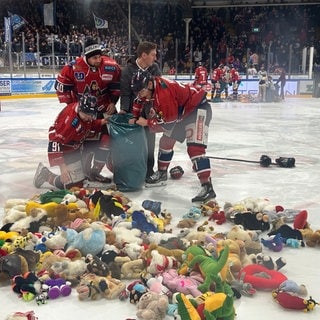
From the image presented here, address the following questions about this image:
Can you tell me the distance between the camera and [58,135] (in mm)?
4133

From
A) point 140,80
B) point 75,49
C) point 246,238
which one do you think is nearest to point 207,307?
point 246,238

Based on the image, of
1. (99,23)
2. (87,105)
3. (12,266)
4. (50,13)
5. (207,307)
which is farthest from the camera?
(99,23)

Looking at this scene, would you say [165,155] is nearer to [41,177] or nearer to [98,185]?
[98,185]

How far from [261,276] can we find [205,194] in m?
1.56

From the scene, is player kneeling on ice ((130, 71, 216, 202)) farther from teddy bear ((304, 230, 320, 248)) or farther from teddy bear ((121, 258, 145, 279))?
teddy bear ((121, 258, 145, 279))

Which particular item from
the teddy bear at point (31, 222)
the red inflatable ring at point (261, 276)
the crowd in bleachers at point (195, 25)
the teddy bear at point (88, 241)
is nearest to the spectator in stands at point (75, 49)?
the crowd in bleachers at point (195, 25)

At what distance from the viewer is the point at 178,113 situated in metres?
4.04

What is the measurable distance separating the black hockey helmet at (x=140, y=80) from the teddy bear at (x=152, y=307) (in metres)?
1.99

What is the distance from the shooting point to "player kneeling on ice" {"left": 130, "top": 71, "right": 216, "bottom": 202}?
154 inches

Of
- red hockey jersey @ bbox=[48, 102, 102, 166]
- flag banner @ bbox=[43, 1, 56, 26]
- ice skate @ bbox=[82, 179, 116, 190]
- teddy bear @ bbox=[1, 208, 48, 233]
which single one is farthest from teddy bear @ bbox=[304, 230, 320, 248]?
flag banner @ bbox=[43, 1, 56, 26]

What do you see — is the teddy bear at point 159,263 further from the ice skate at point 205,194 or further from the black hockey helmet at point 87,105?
the black hockey helmet at point 87,105

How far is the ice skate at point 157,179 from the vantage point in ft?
14.9

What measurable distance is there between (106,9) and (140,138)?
19580mm

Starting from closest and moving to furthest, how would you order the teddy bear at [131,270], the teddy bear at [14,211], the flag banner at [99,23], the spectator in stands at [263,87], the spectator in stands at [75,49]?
1. the teddy bear at [131,270]
2. the teddy bear at [14,211]
3. the spectator in stands at [75,49]
4. the spectator in stands at [263,87]
5. the flag banner at [99,23]
